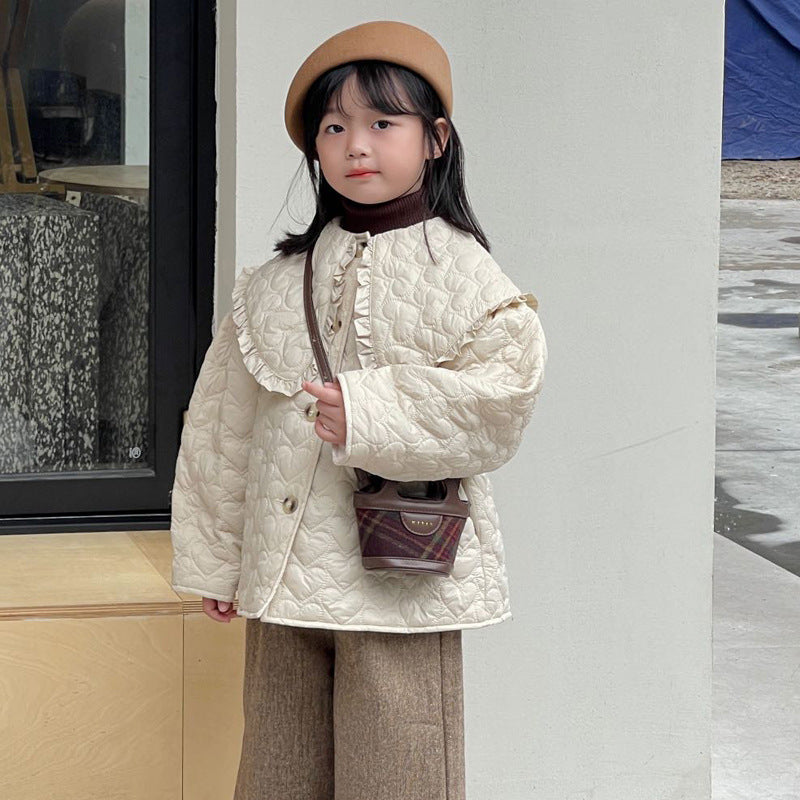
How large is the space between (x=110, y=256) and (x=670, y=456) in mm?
1289

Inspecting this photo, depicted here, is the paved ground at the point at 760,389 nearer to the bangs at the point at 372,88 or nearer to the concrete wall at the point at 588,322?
the concrete wall at the point at 588,322

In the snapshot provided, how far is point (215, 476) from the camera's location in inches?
88.3

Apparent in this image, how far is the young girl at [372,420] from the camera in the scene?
196 cm

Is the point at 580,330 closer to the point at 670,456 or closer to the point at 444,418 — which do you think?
the point at 670,456

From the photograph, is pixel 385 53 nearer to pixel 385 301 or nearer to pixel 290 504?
pixel 385 301

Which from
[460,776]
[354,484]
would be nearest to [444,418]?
[354,484]

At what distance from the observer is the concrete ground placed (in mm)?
3676

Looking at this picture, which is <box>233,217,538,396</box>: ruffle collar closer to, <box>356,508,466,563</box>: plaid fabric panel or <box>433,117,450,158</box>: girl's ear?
<box>433,117,450,158</box>: girl's ear

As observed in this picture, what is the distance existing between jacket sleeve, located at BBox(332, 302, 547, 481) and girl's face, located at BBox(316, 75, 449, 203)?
246mm

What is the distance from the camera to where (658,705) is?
3.12 meters

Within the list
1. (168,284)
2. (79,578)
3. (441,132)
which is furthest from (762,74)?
(441,132)

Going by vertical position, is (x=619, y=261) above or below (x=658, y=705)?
above

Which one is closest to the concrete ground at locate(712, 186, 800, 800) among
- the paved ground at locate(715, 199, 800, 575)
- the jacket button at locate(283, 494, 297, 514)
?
the paved ground at locate(715, 199, 800, 575)

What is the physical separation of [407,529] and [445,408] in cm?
17
